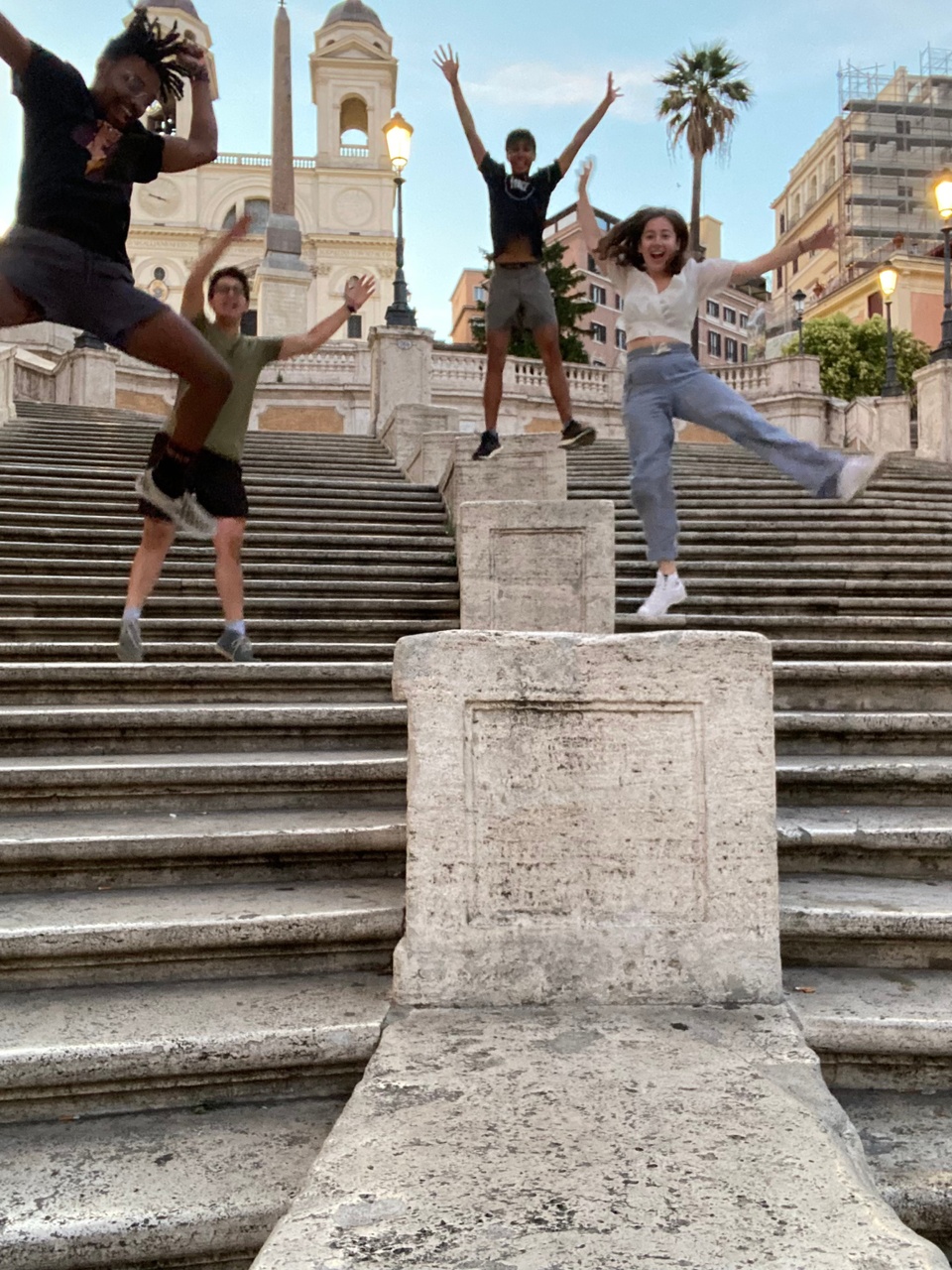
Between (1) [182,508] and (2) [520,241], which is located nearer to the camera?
(1) [182,508]

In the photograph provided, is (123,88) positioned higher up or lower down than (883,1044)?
higher up

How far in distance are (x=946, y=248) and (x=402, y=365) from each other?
30.6ft

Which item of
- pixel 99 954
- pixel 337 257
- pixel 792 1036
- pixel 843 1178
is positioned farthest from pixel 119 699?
pixel 337 257

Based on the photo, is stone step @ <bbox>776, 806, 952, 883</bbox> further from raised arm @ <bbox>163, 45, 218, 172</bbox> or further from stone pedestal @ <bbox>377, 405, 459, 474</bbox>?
stone pedestal @ <bbox>377, 405, 459, 474</bbox>

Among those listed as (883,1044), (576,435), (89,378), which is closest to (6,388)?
(89,378)

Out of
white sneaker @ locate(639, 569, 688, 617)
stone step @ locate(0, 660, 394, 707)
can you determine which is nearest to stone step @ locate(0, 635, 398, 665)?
stone step @ locate(0, 660, 394, 707)

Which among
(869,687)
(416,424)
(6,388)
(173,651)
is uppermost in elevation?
(6,388)

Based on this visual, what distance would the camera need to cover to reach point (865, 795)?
3738 mm

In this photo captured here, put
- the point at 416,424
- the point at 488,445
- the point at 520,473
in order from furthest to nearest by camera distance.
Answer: the point at 416,424 → the point at 488,445 → the point at 520,473

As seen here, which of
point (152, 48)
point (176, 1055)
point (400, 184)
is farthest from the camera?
point (400, 184)

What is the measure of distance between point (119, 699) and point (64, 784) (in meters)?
1.09

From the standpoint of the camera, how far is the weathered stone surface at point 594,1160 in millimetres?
1656

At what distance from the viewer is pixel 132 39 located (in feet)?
12.0

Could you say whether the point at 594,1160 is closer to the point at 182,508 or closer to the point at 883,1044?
the point at 883,1044
